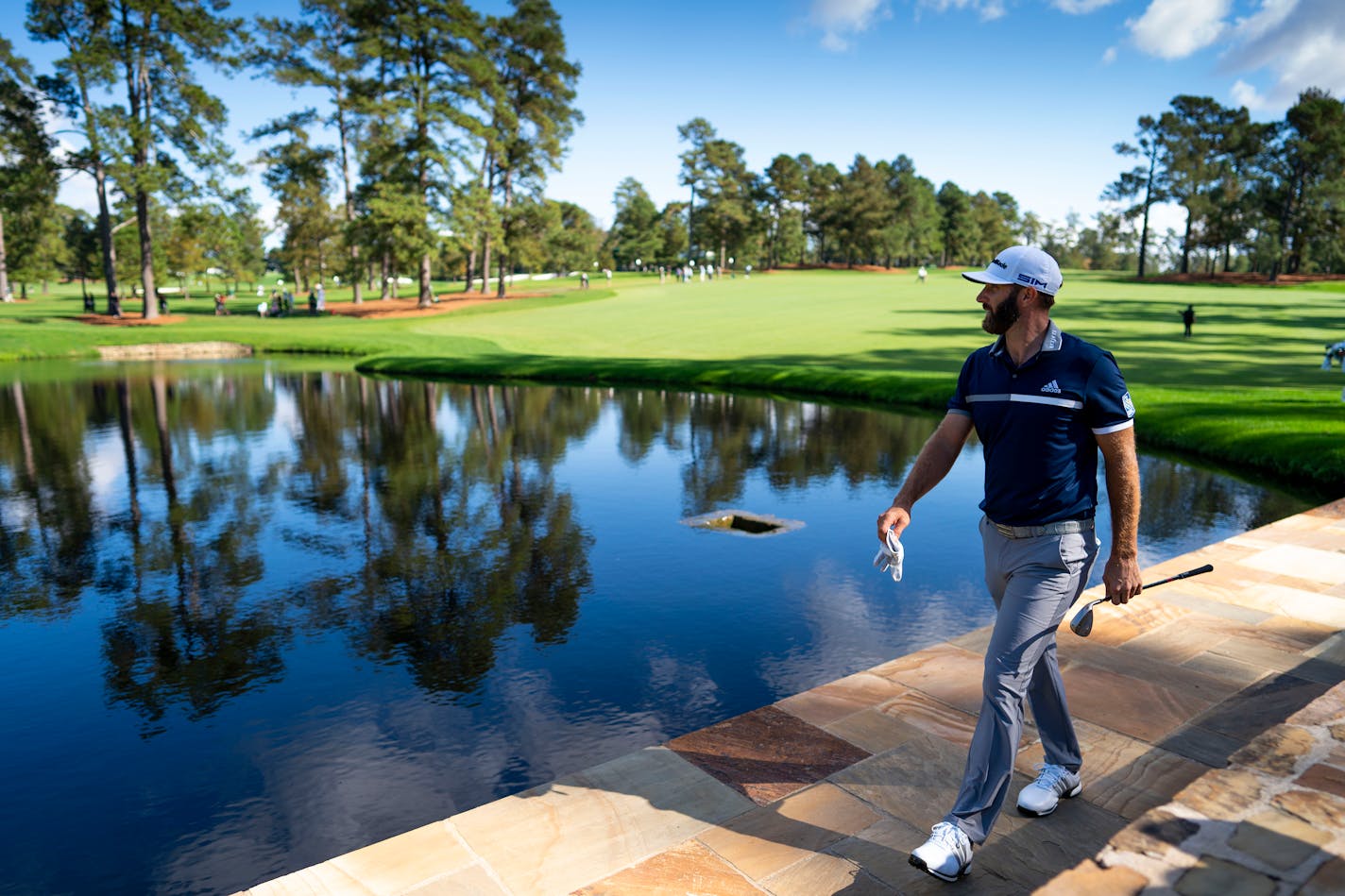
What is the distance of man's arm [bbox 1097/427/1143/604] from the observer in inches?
132

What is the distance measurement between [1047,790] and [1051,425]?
1.62 m

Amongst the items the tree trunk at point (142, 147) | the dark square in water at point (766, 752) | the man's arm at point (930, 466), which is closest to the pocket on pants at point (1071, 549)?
the man's arm at point (930, 466)

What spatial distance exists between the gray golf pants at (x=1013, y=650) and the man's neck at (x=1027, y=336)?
2.33ft

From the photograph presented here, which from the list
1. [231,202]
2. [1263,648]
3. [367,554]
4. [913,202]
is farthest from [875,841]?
[913,202]

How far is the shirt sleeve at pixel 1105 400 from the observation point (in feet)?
10.9

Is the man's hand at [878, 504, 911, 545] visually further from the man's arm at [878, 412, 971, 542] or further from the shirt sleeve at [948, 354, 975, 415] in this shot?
the shirt sleeve at [948, 354, 975, 415]


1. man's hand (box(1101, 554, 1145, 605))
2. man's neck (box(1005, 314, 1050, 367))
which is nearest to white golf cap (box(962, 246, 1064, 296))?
man's neck (box(1005, 314, 1050, 367))

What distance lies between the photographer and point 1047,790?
378 centimetres

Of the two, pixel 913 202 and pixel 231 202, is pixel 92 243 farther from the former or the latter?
pixel 913 202

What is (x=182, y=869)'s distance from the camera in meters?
4.14

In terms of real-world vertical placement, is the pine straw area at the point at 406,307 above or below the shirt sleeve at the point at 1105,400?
above

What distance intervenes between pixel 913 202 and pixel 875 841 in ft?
379

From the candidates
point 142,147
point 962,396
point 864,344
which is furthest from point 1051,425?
point 142,147

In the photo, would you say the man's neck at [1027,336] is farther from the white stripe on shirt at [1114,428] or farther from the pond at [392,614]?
the pond at [392,614]
